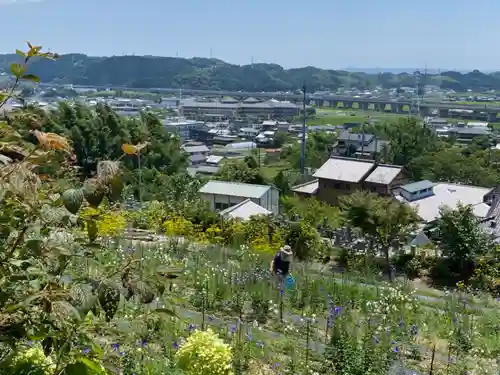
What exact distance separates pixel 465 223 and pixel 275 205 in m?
11.0

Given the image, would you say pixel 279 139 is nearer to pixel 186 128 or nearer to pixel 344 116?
pixel 186 128

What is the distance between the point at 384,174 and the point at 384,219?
1414cm

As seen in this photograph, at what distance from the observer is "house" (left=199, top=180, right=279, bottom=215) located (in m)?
19.1

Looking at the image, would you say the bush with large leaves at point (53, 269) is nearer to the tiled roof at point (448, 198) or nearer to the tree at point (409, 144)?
the tiled roof at point (448, 198)

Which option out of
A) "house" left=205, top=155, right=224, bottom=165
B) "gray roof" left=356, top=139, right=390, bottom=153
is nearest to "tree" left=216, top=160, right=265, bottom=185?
"gray roof" left=356, top=139, right=390, bottom=153

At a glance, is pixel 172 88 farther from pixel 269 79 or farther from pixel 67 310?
pixel 67 310

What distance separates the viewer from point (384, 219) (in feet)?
32.9

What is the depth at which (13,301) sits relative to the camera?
3.94 feet

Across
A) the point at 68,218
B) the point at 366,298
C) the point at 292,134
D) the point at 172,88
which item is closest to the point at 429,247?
the point at 366,298

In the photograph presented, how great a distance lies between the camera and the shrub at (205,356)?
1.63 metres

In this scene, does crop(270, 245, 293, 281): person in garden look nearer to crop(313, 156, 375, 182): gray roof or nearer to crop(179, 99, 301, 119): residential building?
crop(313, 156, 375, 182): gray roof

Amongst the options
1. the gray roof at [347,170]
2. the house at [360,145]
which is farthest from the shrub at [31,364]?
the house at [360,145]

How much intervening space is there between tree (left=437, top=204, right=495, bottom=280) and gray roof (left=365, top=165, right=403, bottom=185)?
14.7 m

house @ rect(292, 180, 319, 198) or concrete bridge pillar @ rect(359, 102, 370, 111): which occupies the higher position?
house @ rect(292, 180, 319, 198)
